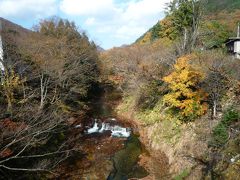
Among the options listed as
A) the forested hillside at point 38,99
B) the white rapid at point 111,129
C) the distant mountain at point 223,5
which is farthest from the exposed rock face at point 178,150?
the distant mountain at point 223,5

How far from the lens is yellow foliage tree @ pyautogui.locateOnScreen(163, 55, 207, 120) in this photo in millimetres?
18375

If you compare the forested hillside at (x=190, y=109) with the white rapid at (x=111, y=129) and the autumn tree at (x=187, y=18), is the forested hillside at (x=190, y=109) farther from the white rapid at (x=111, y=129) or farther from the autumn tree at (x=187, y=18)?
the white rapid at (x=111, y=129)

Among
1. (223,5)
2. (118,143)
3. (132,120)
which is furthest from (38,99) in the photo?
(223,5)

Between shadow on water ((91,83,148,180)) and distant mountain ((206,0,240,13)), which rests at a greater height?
distant mountain ((206,0,240,13))

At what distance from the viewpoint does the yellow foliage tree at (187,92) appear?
18.4m

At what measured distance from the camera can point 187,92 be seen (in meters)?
18.9

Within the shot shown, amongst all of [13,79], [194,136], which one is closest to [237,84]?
[194,136]

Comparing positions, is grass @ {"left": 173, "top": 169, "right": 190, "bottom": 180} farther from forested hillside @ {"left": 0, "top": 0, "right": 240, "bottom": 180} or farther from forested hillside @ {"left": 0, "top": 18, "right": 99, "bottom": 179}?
forested hillside @ {"left": 0, "top": 18, "right": 99, "bottom": 179}

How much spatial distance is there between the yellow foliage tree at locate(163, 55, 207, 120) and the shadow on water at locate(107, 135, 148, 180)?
4354mm

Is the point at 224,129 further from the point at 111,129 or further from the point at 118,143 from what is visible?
the point at 111,129

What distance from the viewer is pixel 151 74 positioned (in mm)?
27984

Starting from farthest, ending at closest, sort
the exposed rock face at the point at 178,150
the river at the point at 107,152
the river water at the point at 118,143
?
the river water at the point at 118,143 → the river at the point at 107,152 → the exposed rock face at the point at 178,150

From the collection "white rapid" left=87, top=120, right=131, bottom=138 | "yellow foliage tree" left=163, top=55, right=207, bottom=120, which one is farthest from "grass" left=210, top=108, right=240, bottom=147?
"white rapid" left=87, top=120, right=131, bottom=138

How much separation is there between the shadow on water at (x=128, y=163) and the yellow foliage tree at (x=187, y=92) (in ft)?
14.3
